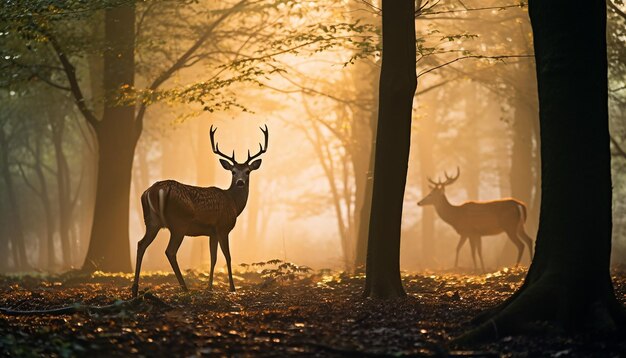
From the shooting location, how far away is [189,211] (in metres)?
13.0

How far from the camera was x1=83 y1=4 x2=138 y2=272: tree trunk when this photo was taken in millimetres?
18234

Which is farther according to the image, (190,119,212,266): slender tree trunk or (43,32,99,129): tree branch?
(190,119,212,266): slender tree trunk

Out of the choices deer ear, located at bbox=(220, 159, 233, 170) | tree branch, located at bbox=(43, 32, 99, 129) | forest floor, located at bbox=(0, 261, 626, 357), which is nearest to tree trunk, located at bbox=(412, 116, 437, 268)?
tree branch, located at bbox=(43, 32, 99, 129)

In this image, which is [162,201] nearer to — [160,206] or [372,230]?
[160,206]

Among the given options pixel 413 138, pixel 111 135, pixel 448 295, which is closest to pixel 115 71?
pixel 111 135

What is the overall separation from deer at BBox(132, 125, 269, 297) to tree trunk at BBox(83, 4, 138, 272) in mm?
4999

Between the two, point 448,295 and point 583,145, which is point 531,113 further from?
point 583,145

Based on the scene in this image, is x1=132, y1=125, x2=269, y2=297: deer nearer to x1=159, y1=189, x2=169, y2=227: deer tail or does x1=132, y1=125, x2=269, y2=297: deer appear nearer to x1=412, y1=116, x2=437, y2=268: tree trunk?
x1=159, y1=189, x2=169, y2=227: deer tail

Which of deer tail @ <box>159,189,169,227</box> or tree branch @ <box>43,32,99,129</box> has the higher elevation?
tree branch @ <box>43,32,99,129</box>

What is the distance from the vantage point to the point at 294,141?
161 feet

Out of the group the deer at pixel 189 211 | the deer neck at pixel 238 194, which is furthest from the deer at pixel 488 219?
the deer at pixel 189 211

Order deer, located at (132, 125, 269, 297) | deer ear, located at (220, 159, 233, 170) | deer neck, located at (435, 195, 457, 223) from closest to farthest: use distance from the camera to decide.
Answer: deer, located at (132, 125, 269, 297)
deer ear, located at (220, 159, 233, 170)
deer neck, located at (435, 195, 457, 223)

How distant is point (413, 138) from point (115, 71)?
25091 mm

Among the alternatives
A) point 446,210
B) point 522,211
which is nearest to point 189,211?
point 522,211
